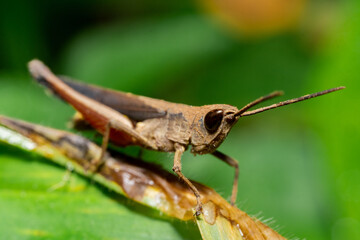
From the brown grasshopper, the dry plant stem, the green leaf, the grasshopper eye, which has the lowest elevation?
the green leaf

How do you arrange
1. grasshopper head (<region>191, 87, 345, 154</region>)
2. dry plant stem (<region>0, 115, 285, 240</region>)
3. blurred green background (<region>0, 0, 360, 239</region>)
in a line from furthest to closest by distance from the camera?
blurred green background (<region>0, 0, 360, 239</region>) → grasshopper head (<region>191, 87, 345, 154</region>) → dry plant stem (<region>0, 115, 285, 240</region>)

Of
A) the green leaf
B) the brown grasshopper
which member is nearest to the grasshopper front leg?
the brown grasshopper

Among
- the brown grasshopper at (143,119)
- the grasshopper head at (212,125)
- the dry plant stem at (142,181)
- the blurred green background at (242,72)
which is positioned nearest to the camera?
Answer: the dry plant stem at (142,181)

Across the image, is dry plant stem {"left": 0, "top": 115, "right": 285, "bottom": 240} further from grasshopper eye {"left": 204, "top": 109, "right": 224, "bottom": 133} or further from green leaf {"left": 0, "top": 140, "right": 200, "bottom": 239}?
grasshopper eye {"left": 204, "top": 109, "right": 224, "bottom": 133}

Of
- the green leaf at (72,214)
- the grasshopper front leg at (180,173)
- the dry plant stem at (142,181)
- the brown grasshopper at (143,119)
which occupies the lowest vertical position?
the green leaf at (72,214)

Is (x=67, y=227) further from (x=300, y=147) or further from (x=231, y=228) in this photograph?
(x=300, y=147)

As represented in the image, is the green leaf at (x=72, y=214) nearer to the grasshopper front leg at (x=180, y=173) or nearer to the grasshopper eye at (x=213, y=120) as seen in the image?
the grasshopper front leg at (x=180, y=173)

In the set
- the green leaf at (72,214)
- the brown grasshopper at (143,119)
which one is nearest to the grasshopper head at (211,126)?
the brown grasshopper at (143,119)

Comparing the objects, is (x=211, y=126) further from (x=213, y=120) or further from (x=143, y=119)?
(x=143, y=119)
